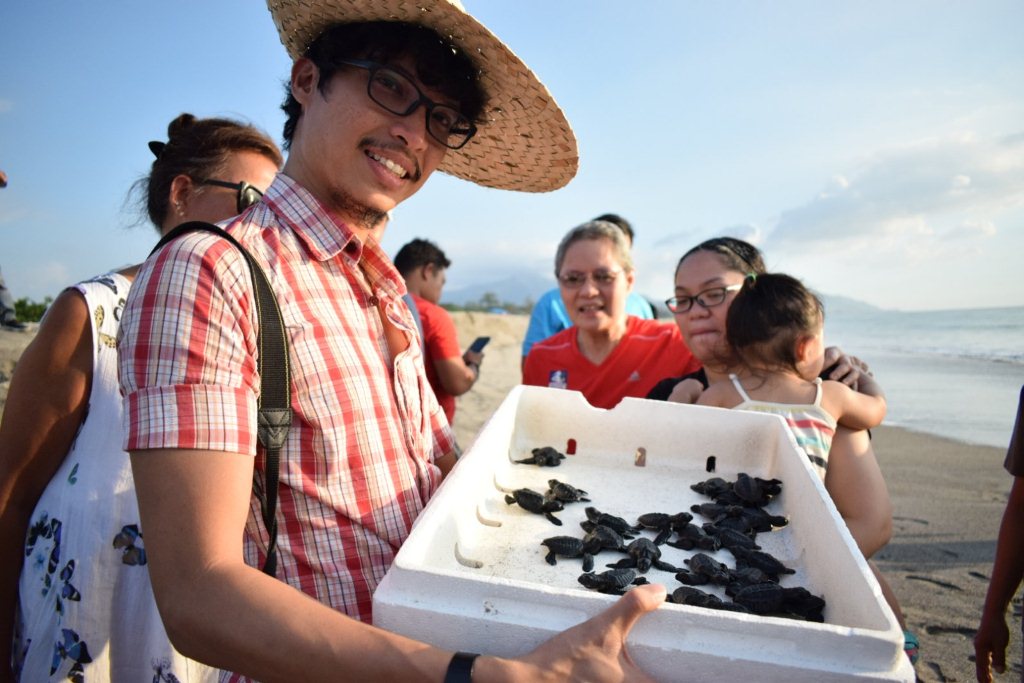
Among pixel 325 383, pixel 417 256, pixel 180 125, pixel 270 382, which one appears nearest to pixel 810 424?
pixel 325 383

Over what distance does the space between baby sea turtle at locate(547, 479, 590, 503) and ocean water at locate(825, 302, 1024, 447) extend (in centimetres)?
253

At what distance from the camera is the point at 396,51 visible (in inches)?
67.6

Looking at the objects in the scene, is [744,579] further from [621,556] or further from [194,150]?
[194,150]

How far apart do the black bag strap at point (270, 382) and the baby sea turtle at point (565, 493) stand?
0.82 metres

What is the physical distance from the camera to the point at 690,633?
0.96 m

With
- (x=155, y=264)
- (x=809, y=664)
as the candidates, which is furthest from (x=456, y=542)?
(x=155, y=264)

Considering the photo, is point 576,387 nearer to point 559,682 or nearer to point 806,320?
point 806,320

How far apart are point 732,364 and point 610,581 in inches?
81.1

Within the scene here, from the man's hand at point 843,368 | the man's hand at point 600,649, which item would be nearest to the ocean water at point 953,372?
the man's hand at point 843,368

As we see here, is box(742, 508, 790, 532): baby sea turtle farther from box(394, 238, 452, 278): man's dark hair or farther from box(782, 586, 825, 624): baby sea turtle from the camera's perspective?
box(394, 238, 452, 278): man's dark hair

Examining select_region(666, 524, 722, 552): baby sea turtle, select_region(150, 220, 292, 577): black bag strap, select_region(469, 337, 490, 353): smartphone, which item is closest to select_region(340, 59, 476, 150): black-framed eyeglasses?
select_region(150, 220, 292, 577): black bag strap

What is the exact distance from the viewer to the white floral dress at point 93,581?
5.69 feet

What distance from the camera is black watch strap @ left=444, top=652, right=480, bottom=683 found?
0.96 m

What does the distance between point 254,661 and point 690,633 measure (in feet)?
→ 2.41
